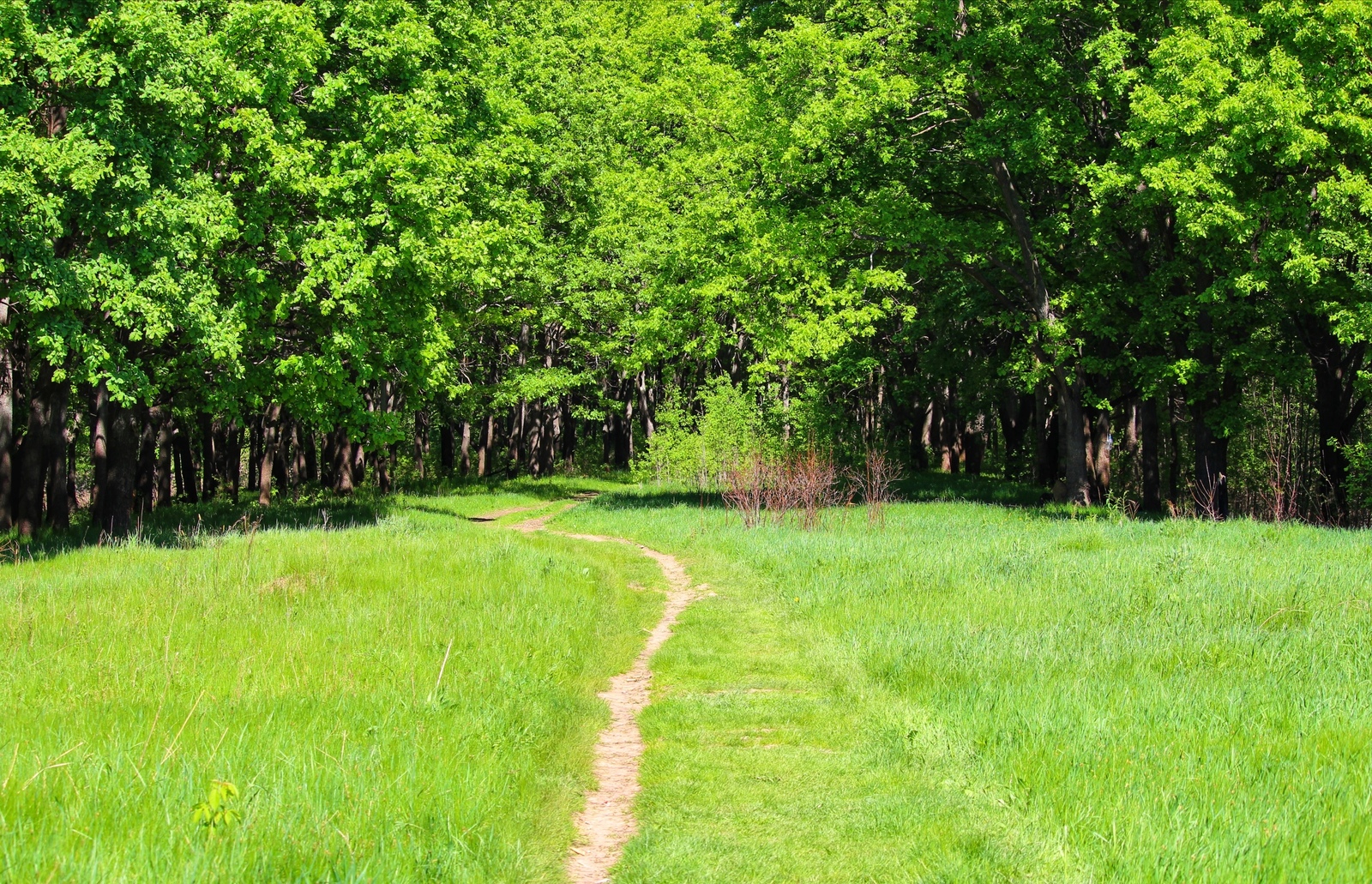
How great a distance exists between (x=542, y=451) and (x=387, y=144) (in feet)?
101

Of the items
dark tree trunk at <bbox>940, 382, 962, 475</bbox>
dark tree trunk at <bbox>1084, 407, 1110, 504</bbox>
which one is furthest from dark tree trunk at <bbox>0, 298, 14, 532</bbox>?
dark tree trunk at <bbox>940, 382, 962, 475</bbox>

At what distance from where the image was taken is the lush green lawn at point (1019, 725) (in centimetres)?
548

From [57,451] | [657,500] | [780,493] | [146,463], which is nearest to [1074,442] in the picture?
[780,493]

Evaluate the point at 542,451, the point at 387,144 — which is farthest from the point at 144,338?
the point at 542,451

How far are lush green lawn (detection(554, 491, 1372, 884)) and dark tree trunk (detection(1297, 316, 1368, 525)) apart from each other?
10.9 meters

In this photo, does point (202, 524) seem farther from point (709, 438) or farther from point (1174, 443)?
point (1174, 443)

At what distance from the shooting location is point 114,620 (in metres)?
9.87

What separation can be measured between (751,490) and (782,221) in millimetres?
7999

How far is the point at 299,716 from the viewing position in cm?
706

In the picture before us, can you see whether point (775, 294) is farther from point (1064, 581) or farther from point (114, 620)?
point (114, 620)

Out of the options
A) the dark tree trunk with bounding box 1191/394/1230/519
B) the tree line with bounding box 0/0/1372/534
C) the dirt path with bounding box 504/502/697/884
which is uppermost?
the tree line with bounding box 0/0/1372/534

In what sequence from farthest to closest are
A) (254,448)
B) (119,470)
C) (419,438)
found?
1. (254,448)
2. (419,438)
3. (119,470)

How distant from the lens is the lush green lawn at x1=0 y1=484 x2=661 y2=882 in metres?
5.00

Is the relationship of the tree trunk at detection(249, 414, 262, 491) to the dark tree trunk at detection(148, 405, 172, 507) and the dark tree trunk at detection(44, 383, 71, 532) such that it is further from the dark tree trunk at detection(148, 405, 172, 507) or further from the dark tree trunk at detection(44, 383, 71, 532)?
the dark tree trunk at detection(44, 383, 71, 532)
